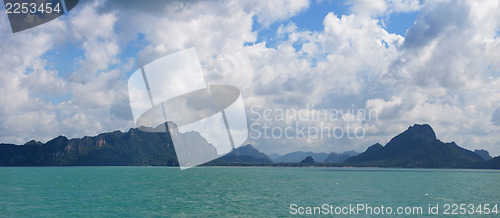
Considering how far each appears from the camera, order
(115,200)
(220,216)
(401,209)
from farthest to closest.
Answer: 1. (115,200)
2. (401,209)
3. (220,216)

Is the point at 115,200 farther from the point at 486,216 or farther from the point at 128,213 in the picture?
→ the point at 486,216

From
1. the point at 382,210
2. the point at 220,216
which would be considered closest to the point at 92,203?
the point at 220,216

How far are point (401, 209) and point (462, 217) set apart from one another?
1086cm

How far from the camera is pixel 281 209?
72312 mm

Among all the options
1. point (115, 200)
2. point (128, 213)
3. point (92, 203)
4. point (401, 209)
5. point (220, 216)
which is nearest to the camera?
point (220, 216)

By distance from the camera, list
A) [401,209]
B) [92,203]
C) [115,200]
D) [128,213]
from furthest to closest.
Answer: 1. [115,200]
2. [92,203]
3. [401,209]
4. [128,213]

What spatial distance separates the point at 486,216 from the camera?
66688 mm

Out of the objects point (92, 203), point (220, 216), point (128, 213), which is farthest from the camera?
point (92, 203)

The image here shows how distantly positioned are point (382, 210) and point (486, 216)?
1695 cm

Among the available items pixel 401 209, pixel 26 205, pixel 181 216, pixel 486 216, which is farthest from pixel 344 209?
pixel 26 205

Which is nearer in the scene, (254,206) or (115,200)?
(254,206)

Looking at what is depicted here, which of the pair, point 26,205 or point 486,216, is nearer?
point 486,216

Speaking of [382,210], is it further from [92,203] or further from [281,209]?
[92,203]

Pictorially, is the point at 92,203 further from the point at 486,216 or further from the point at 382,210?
the point at 486,216
